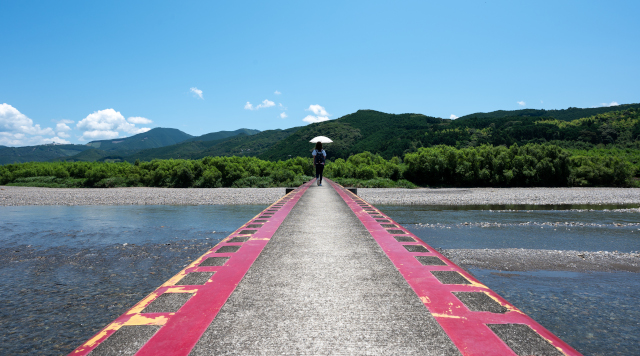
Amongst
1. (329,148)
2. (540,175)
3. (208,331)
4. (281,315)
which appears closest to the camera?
(208,331)

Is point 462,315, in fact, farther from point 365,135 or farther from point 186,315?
point 365,135

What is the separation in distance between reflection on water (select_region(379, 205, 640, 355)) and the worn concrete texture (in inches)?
70.5

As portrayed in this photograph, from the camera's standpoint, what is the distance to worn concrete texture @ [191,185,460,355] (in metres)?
2.05

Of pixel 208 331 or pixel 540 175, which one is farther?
pixel 540 175

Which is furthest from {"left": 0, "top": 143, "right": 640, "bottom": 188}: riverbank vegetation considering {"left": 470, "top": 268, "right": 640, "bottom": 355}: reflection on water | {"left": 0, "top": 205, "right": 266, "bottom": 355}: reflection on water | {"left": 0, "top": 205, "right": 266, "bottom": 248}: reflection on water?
{"left": 470, "top": 268, "right": 640, "bottom": 355}: reflection on water

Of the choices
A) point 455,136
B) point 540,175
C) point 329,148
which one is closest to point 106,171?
point 540,175

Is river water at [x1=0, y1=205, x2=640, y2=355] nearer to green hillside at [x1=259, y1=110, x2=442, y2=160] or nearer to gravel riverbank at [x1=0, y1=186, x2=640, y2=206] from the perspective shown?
gravel riverbank at [x1=0, y1=186, x2=640, y2=206]

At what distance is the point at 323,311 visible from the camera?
2.57 meters

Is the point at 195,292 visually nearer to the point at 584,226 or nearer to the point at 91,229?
the point at 91,229

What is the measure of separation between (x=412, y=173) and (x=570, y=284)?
38.0 meters

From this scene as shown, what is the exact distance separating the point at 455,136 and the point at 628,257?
8292 cm

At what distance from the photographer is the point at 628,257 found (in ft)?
22.6

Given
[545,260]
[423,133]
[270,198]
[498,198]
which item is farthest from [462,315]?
[423,133]

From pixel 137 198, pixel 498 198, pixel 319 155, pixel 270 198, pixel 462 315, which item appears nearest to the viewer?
pixel 462 315
